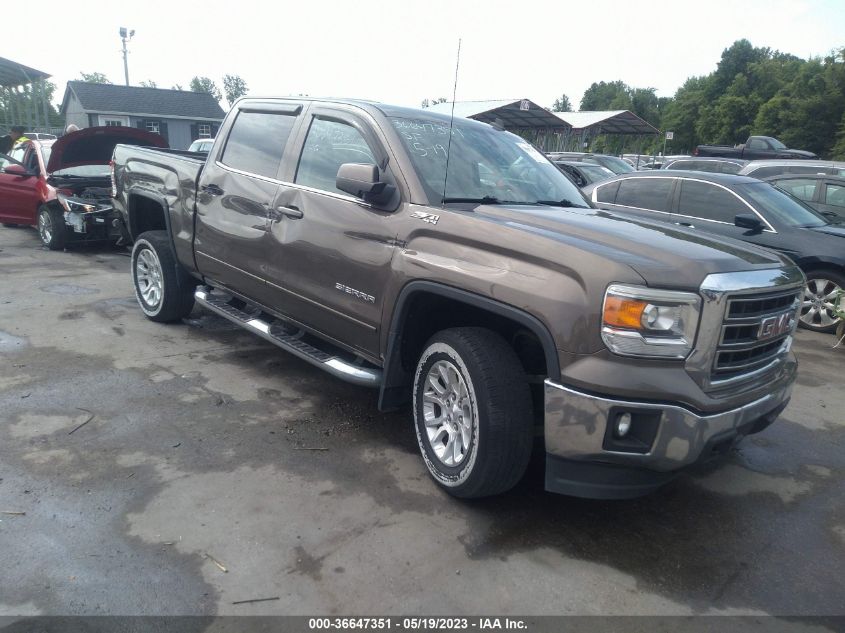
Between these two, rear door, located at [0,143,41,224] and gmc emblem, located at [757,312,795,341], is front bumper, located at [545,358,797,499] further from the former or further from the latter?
rear door, located at [0,143,41,224]

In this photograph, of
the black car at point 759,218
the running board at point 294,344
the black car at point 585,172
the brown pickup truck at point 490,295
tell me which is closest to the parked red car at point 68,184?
the running board at point 294,344

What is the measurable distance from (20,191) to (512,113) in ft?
67.3

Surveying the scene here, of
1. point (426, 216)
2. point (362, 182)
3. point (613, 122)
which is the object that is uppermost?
point (613, 122)

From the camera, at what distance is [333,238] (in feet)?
12.5

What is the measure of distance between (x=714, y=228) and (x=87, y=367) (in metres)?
6.64

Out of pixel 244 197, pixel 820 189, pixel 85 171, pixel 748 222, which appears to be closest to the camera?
pixel 244 197

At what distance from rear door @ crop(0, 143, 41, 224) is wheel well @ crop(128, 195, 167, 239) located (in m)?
4.93

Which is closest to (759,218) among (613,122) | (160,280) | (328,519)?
(328,519)

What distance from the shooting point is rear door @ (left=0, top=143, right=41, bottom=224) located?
33.2 ft

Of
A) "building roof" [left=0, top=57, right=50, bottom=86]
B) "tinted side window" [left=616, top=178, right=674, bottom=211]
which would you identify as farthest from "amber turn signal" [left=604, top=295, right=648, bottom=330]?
"building roof" [left=0, top=57, right=50, bottom=86]

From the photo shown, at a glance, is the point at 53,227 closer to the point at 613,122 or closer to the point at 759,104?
the point at 613,122

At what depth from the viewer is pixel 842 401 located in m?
5.09

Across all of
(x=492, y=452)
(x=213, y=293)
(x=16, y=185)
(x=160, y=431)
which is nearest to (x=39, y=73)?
(x=16, y=185)

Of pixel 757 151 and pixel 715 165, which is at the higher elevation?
pixel 757 151
